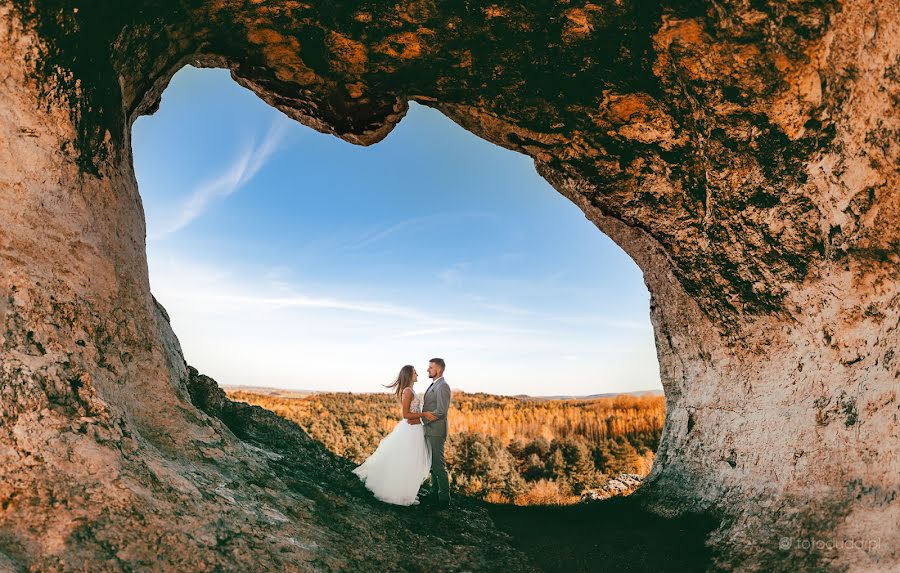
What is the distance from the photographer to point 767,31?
16.9 ft

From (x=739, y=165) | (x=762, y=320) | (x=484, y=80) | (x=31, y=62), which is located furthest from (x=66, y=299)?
(x=762, y=320)

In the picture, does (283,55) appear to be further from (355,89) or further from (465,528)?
(465,528)

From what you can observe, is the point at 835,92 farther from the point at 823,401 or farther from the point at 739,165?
the point at 823,401

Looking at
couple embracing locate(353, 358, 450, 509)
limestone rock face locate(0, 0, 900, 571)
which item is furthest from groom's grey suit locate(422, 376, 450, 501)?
limestone rock face locate(0, 0, 900, 571)

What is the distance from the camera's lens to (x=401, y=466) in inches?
259

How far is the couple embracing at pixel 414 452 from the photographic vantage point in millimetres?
6508

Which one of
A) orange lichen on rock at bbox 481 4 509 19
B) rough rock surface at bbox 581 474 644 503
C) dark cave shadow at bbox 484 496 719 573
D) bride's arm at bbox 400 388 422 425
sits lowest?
rough rock surface at bbox 581 474 644 503

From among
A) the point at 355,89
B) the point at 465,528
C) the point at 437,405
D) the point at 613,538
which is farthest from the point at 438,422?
the point at 355,89

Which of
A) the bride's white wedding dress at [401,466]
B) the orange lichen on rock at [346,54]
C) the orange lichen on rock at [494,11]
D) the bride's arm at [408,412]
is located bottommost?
the bride's white wedding dress at [401,466]

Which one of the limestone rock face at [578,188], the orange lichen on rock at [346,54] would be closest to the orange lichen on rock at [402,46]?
the limestone rock face at [578,188]

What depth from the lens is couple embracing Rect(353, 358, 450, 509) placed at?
651cm

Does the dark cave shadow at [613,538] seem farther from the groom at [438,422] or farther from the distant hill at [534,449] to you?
the distant hill at [534,449]

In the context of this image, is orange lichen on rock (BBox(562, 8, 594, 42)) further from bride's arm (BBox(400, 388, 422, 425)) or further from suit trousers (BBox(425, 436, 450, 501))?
suit trousers (BBox(425, 436, 450, 501))

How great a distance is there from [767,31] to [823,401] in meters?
3.58
